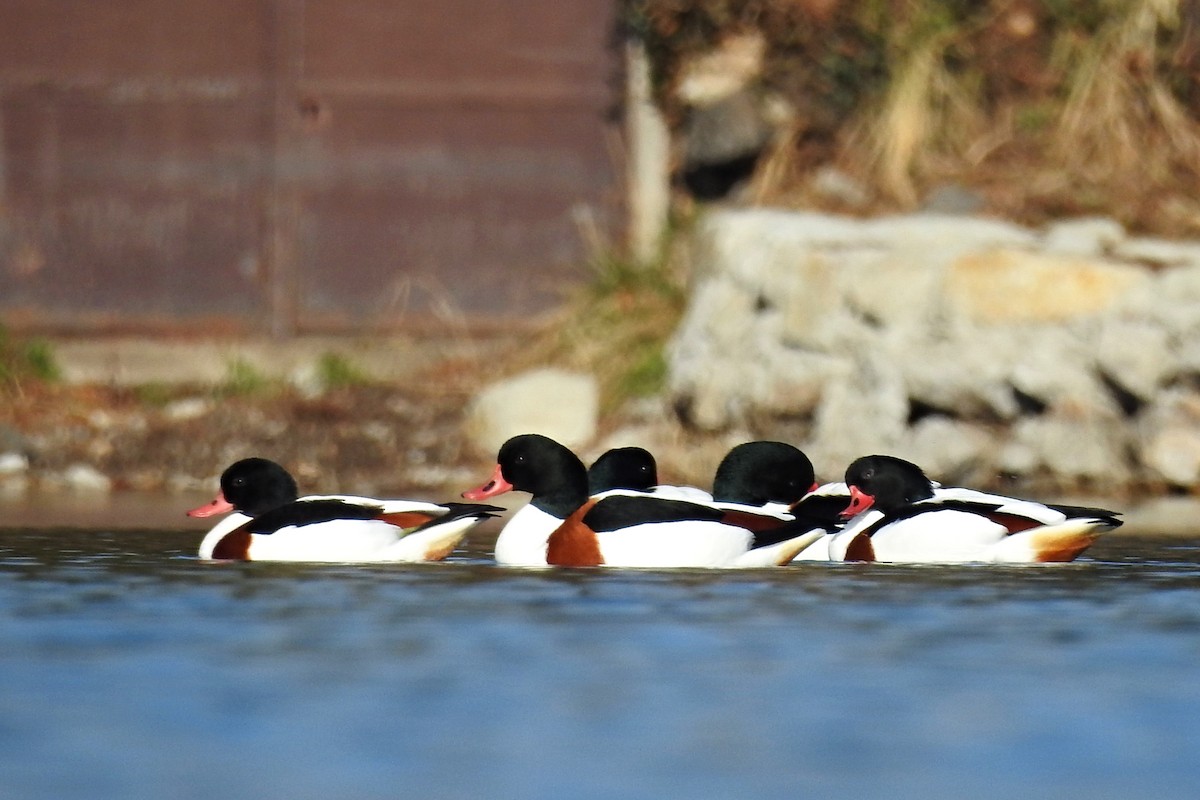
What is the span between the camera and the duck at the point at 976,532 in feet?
30.2

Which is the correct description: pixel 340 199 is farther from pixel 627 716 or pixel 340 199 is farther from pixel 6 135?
pixel 627 716

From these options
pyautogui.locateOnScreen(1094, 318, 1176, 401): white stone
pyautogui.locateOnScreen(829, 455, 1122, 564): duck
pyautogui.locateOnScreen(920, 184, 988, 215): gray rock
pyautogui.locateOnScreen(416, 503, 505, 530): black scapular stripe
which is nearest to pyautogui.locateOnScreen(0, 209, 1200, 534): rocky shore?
pyautogui.locateOnScreen(1094, 318, 1176, 401): white stone

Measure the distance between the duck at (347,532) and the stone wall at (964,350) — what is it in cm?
412

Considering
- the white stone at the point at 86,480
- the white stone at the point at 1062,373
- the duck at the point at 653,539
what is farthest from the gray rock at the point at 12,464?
the white stone at the point at 1062,373

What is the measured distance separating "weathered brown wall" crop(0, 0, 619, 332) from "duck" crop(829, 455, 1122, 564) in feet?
25.1

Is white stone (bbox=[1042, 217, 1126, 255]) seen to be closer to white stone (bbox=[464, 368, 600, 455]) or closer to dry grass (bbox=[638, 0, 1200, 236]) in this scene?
dry grass (bbox=[638, 0, 1200, 236])

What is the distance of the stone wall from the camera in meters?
12.5

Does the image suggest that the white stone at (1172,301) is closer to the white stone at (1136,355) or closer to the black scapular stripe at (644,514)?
the white stone at (1136,355)

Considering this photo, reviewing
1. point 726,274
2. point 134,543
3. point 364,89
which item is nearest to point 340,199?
point 364,89

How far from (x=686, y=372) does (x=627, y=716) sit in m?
8.52

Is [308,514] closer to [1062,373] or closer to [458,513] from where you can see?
[458,513]

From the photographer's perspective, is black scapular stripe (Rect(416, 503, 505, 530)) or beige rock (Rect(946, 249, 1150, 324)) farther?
beige rock (Rect(946, 249, 1150, 324))

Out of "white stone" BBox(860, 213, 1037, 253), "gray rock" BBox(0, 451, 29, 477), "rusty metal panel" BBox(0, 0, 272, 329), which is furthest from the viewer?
"rusty metal panel" BBox(0, 0, 272, 329)

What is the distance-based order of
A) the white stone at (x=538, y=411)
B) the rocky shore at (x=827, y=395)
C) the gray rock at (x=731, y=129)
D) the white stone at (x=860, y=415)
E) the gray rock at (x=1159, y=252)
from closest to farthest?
the rocky shore at (x=827, y=395)
the gray rock at (x=1159, y=252)
the white stone at (x=860, y=415)
the white stone at (x=538, y=411)
the gray rock at (x=731, y=129)
